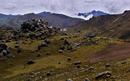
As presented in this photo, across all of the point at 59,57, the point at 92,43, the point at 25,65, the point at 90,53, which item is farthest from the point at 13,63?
the point at 92,43

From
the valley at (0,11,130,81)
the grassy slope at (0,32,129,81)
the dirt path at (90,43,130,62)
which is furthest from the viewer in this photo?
the grassy slope at (0,32,129,81)

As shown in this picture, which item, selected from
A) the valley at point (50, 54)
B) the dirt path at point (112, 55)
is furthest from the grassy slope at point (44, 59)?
the dirt path at point (112, 55)

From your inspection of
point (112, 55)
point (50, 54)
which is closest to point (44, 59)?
point (50, 54)

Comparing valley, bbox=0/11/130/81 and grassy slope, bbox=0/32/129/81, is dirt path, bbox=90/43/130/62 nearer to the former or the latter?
valley, bbox=0/11/130/81

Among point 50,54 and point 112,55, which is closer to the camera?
point 112,55

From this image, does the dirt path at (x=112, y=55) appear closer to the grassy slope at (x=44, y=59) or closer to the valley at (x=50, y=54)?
the valley at (x=50, y=54)

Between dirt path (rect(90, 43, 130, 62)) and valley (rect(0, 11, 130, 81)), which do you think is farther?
valley (rect(0, 11, 130, 81))

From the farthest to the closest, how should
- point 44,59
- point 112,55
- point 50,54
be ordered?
1. point 50,54
2. point 44,59
3. point 112,55

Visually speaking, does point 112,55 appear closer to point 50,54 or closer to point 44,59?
point 44,59

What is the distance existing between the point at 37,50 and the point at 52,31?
3526 cm

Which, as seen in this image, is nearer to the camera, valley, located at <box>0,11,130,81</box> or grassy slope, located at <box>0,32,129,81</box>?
valley, located at <box>0,11,130,81</box>

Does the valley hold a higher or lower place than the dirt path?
lower

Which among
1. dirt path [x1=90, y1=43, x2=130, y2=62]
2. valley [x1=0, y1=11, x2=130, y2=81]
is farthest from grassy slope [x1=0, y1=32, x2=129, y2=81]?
dirt path [x1=90, y1=43, x2=130, y2=62]

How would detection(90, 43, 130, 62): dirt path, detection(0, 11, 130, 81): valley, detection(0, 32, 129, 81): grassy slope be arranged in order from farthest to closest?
detection(0, 32, 129, 81): grassy slope → detection(0, 11, 130, 81): valley → detection(90, 43, 130, 62): dirt path
